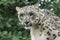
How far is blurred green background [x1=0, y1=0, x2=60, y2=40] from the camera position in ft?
18.1

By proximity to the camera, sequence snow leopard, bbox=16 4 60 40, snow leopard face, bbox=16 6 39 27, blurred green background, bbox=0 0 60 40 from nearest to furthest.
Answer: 1. snow leopard face, bbox=16 6 39 27
2. snow leopard, bbox=16 4 60 40
3. blurred green background, bbox=0 0 60 40

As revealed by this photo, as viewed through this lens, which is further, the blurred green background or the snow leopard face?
the blurred green background

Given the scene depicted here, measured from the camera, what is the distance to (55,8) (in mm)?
6109

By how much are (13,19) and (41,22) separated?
913mm

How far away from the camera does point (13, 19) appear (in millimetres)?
5816

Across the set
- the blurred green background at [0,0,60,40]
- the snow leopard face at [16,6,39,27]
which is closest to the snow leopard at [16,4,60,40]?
the snow leopard face at [16,6,39,27]

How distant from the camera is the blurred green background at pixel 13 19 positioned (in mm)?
5523

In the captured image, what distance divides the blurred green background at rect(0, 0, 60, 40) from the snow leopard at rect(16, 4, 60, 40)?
1.67 ft

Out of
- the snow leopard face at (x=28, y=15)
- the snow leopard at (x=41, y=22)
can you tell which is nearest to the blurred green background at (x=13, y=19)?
the snow leopard at (x=41, y=22)

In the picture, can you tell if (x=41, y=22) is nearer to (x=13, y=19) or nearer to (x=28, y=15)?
(x=28, y=15)

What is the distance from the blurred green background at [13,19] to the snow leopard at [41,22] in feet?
1.67

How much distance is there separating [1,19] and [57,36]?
3.49 feet

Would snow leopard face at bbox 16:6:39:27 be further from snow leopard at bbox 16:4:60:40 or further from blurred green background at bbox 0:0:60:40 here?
blurred green background at bbox 0:0:60:40

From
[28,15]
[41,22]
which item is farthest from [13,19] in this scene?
[28,15]
